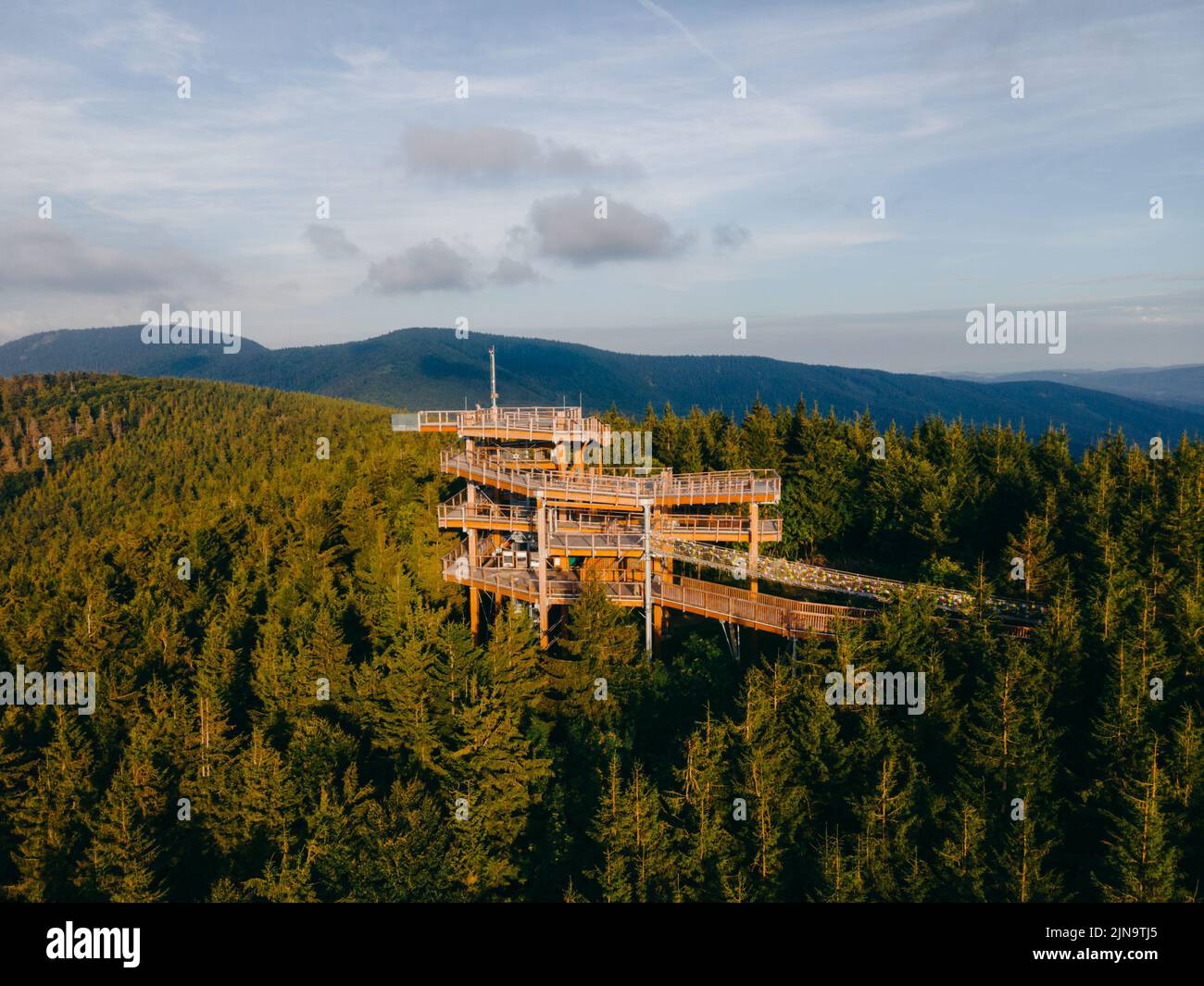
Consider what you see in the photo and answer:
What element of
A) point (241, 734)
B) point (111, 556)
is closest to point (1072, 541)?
point (241, 734)

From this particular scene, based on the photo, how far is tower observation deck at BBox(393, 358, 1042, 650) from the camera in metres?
36.9

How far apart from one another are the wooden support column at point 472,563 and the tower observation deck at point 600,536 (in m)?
0.07

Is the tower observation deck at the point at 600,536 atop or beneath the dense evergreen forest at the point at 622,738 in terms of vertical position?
atop

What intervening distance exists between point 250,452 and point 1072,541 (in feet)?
433

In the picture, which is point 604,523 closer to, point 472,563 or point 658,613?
point 658,613

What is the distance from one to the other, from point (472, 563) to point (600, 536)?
7.67 meters

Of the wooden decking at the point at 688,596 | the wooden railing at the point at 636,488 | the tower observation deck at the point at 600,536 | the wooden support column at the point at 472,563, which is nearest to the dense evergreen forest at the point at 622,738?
the wooden support column at the point at 472,563

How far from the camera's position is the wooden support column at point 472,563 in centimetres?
4447

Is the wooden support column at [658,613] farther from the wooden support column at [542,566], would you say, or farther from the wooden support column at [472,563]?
the wooden support column at [472,563]

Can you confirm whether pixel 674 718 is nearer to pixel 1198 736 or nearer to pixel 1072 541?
pixel 1198 736

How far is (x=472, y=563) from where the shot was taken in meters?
44.3

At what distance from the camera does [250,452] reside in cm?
14338

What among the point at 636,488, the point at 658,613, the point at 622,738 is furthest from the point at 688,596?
the point at 622,738

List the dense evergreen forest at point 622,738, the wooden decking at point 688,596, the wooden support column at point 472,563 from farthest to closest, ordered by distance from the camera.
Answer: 1. the wooden support column at point 472,563
2. the wooden decking at point 688,596
3. the dense evergreen forest at point 622,738
